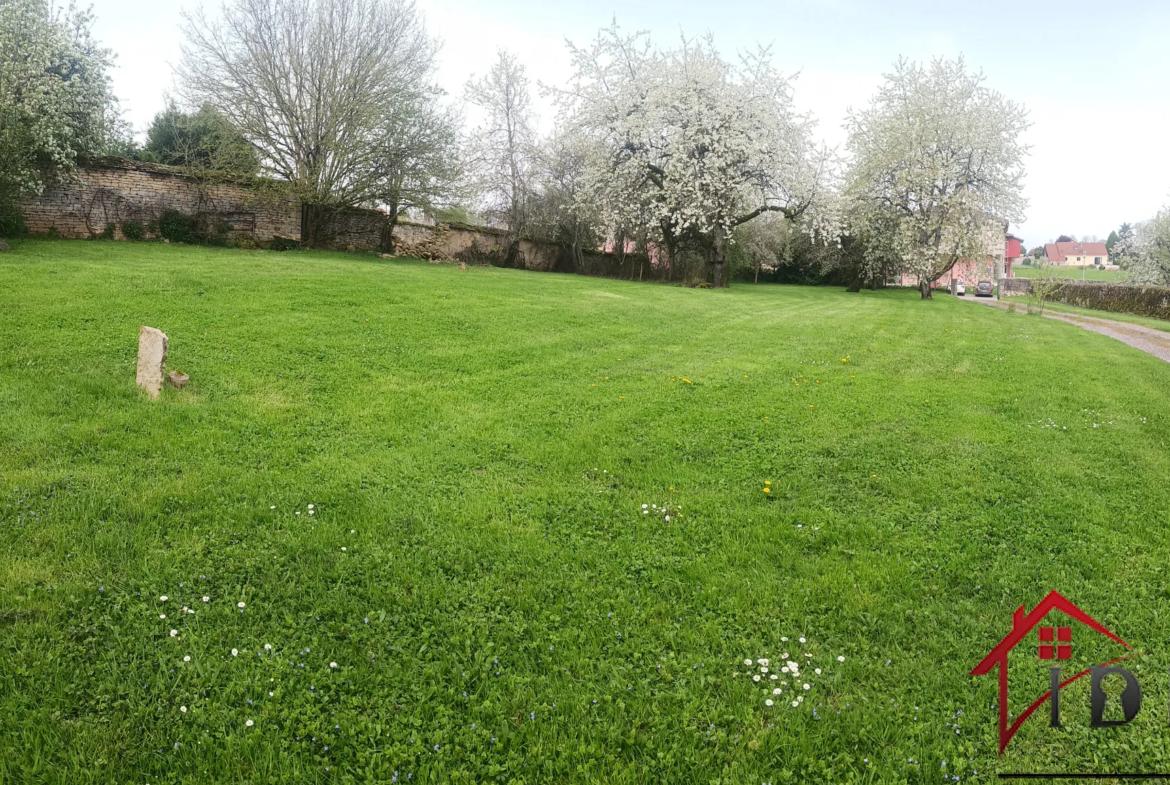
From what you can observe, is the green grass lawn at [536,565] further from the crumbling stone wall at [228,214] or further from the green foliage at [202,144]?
the green foliage at [202,144]

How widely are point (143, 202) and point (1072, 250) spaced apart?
133737 mm

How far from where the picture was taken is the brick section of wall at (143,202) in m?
18.4

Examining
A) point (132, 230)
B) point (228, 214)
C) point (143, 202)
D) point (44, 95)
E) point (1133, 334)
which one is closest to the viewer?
point (44, 95)

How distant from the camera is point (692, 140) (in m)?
24.7

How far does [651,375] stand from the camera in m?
8.86

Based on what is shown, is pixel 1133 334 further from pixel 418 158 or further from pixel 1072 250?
pixel 1072 250

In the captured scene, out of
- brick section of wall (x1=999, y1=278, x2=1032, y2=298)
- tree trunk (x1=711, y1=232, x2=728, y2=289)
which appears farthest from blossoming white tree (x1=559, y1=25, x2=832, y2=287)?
brick section of wall (x1=999, y1=278, x2=1032, y2=298)

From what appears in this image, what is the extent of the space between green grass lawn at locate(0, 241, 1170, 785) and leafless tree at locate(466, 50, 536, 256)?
21419 mm

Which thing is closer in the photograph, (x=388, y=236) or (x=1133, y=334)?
(x=1133, y=334)

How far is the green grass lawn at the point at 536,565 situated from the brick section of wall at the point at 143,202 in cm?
1343

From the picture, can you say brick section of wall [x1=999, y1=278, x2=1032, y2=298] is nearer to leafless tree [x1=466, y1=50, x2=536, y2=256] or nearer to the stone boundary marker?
leafless tree [x1=466, y1=50, x2=536, y2=256]

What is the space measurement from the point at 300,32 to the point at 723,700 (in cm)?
2477

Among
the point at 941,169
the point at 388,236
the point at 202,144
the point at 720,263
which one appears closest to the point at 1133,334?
the point at 941,169

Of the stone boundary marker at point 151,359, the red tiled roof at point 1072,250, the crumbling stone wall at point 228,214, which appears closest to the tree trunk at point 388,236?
the crumbling stone wall at point 228,214
